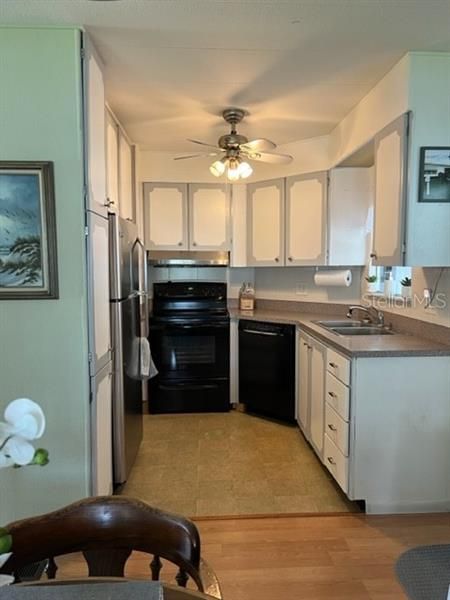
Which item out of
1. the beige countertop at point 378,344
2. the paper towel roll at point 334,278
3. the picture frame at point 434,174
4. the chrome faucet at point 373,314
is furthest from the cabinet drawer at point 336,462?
the picture frame at point 434,174

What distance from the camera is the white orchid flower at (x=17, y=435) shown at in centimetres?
57

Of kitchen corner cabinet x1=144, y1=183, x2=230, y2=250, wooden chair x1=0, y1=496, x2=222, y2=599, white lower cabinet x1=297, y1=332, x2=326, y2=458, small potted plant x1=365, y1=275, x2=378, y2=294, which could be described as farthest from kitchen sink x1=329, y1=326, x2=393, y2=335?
wooden chair x1=0, y1=496, x2=222, y2=599

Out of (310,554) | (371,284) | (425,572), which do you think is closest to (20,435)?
(310,554)

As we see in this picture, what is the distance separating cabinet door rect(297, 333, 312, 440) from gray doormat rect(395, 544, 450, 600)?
1.24m

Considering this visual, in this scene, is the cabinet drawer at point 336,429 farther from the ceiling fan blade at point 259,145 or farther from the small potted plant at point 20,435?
the small potted plant at point 20,435

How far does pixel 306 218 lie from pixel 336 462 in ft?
6.71

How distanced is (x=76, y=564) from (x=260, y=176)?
333 cm

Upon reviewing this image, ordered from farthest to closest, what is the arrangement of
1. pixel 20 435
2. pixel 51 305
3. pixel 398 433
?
pixel 398 433
pixel 51 305
pixel 20 435

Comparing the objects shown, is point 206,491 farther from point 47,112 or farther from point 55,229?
point 47,112

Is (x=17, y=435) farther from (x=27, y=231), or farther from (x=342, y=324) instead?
(x=342, y=324)

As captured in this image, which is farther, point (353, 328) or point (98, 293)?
point (353, 328)

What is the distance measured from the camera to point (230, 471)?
2871mm

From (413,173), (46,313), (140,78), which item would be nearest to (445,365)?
(413,173)

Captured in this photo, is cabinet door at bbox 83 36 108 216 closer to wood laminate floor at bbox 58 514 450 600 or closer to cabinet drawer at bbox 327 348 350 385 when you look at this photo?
cabinet drawer at bbox 327 348 350 385
